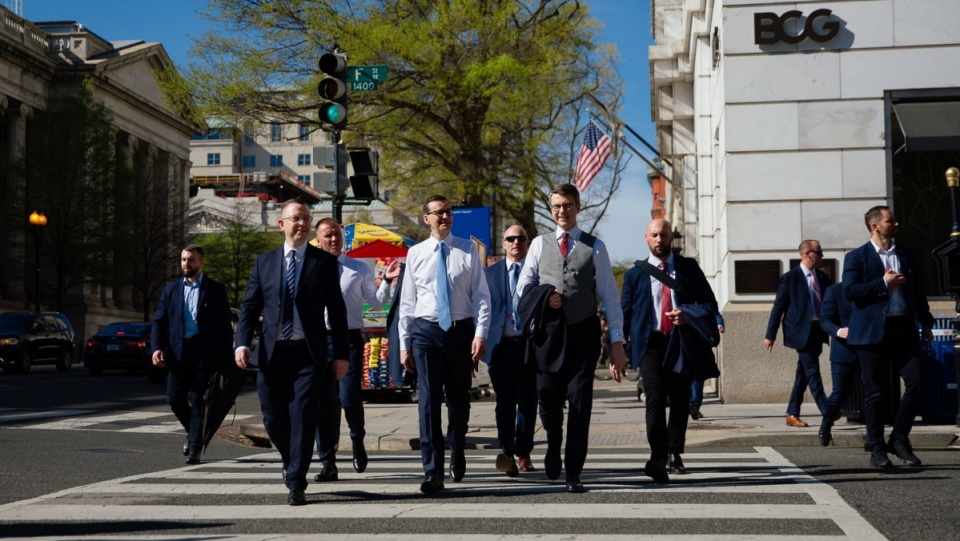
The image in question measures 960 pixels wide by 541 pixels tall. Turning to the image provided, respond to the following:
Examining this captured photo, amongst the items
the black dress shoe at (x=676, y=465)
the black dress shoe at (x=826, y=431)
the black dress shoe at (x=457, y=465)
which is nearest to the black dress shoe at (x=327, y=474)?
the black dress shoe at (x=457, y=465)

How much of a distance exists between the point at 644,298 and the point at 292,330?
2.58 metres

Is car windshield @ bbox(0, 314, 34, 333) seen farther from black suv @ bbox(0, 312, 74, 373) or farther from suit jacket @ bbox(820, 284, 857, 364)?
suit jacket @ bbox(820, 284, 857, 364)

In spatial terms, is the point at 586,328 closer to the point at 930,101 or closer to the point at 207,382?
the point at 207,382

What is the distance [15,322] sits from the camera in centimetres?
3762

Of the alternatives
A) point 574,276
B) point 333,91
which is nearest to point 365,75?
point 333,91

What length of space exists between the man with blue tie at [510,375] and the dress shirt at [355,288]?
983 millimetres

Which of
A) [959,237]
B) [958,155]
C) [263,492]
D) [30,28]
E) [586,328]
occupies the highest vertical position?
[30,28]

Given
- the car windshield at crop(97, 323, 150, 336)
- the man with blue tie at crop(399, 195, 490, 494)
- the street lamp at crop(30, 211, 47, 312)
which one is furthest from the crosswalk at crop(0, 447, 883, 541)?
the street lamp at crop(30, 211, 47, 312)

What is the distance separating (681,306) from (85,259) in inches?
2020

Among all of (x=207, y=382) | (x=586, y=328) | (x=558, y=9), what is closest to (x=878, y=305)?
(x=586, y=328)

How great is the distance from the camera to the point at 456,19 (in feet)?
88.0

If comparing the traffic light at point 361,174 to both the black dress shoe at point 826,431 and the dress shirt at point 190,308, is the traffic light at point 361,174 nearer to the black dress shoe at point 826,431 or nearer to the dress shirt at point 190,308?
the dress shirt at point 190,308

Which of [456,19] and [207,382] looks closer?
[207,382]

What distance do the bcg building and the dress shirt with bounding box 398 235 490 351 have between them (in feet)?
27.4
